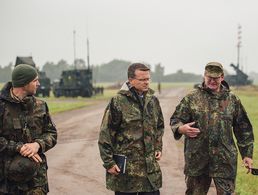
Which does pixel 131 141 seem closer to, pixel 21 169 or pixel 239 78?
pixel 21 169

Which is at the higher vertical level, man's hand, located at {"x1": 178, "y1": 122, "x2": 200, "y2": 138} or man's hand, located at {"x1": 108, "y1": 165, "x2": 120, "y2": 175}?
man's hand, located at {"x1": 178, "y1": 122, "x2": 200, "y2": 138}

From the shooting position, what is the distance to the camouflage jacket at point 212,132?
5.45 meters

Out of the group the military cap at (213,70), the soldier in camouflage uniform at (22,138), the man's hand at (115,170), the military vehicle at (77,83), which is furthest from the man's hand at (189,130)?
the military vehicle at (77,83)

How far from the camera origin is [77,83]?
44688 mm

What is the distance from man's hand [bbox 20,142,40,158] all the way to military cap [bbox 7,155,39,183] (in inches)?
2.0

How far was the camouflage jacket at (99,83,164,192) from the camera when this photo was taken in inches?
206

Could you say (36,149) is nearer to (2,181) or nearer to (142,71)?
(2,181)

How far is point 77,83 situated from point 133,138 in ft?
130

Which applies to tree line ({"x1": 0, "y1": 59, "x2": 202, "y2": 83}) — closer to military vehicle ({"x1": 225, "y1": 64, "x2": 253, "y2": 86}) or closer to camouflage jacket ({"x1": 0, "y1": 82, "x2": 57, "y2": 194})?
military vehicle ({"x1": 225, "y1": 64, "x2": 253, "y2": 86})

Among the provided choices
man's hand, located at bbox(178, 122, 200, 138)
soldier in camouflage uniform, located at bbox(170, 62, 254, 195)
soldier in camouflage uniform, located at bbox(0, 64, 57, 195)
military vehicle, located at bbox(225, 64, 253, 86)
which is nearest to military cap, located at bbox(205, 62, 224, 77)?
soldier in camouflage uniform, located at bbox(170, 62, 254, 195)

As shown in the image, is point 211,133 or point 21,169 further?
point 211,133

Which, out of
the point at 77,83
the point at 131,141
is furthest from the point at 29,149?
the point at 77,83

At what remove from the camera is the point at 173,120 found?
576 cm

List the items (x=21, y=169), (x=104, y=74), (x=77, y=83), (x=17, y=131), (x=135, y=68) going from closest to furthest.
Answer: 1. (x=21, y=169)
2. (x=17, y=131)
3. (x=135, y=68)
4. (x=77, y=83)
5. (x=104, y=74)
